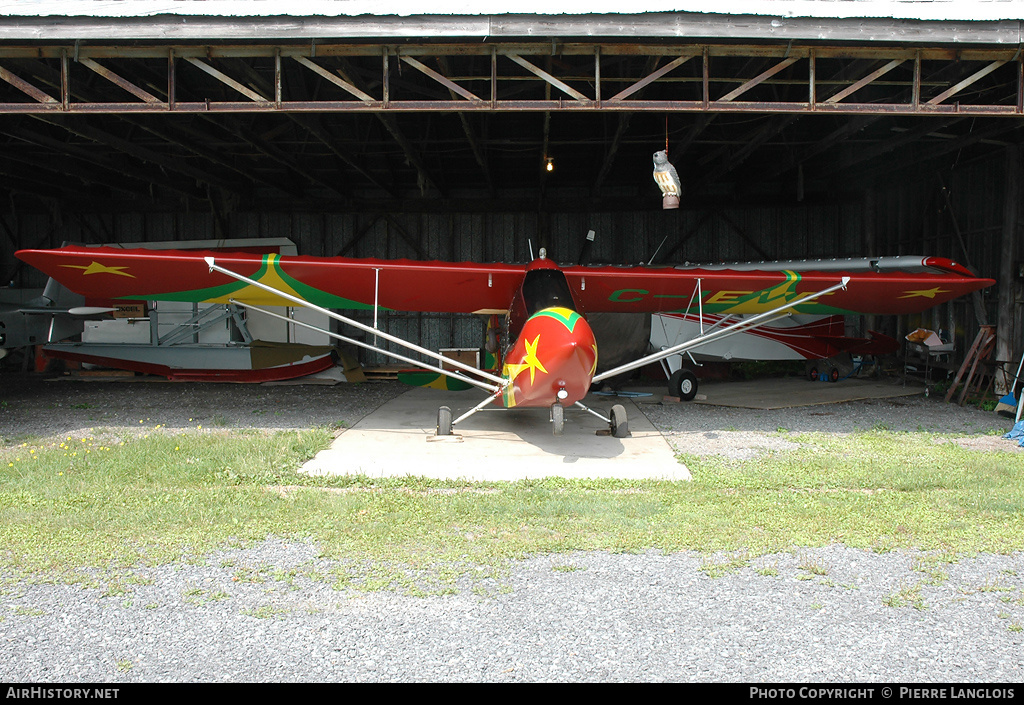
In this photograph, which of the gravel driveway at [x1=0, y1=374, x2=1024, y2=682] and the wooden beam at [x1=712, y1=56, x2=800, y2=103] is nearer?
the gravel driveway at [x1=0, y1=374, x2=1024, y2=682]

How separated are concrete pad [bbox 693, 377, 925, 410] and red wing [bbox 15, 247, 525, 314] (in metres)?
4.78

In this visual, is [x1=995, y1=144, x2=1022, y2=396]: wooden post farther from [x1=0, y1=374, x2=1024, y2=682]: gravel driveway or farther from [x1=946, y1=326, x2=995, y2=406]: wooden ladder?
[x1=0, y1=374, x2=1024, y2=682]: gravel driveway

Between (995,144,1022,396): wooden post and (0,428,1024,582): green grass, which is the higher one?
(995,144,1022,396): wooden post

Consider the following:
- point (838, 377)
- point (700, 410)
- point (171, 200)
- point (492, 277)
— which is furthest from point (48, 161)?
point (838, 377)

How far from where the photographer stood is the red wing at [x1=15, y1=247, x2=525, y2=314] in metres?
7.39

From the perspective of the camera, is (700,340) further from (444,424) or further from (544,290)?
(444,424)

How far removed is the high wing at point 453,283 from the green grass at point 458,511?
225 cm

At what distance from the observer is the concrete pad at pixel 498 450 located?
238 inches

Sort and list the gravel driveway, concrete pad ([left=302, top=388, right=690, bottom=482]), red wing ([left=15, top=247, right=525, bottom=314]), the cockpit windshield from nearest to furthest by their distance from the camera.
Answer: the gravel driveway → concrete pad ([left=302, top=388, right=690, bottom=482]) → the cockpit windshield → red wing ([left=15, top=247, right=525, bottom=314])

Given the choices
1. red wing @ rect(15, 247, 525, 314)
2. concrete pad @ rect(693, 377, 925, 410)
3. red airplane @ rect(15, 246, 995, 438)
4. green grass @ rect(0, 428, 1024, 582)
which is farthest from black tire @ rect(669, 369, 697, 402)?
green grass @ rect(0, 428, 1024, 582)

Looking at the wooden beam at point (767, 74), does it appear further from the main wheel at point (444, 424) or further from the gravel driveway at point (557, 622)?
the gravel driveway at point (557, 622)

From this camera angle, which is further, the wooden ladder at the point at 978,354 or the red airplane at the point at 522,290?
the wooden ladder at the point at 978,354

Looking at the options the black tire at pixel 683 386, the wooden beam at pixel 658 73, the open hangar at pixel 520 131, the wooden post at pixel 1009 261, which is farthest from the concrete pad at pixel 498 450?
the wooden post at pixel 1009 261

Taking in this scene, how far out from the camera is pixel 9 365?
15.7 metres
